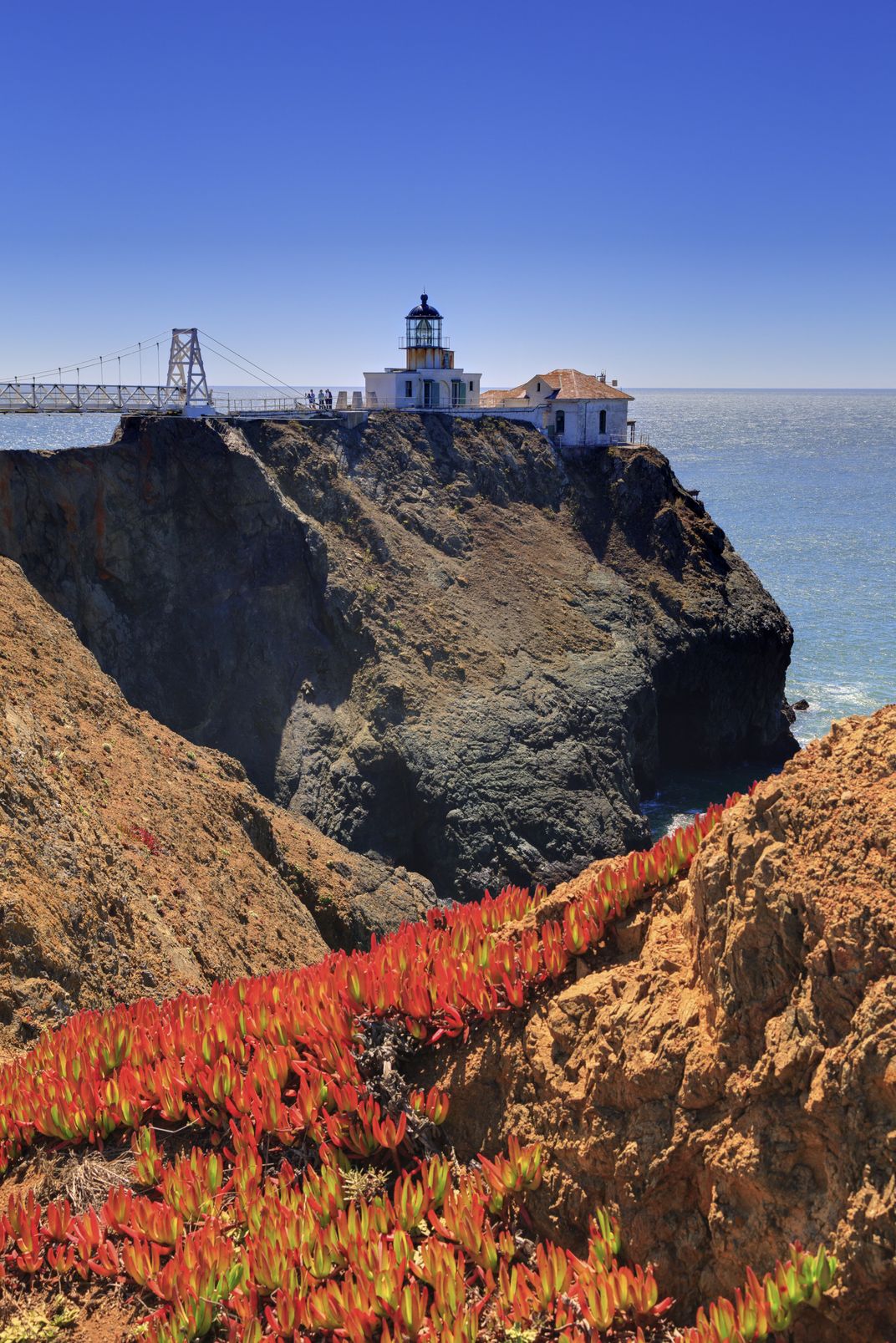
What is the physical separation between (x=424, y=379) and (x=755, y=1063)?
47.4 m

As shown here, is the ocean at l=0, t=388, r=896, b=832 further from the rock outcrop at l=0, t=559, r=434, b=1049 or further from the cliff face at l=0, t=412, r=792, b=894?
the rock outcrop at l=0, t=559, r=434, b=1049

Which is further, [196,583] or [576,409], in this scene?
[576,409]

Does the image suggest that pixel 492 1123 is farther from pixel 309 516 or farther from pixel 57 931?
pixel 309 516

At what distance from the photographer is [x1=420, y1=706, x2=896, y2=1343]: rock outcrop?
4.43 meters

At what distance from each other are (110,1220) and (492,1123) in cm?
201

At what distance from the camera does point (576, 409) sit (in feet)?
165

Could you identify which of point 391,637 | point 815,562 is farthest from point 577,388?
point 815,562

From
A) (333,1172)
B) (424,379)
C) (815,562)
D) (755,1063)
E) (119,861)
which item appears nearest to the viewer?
(755,1063)

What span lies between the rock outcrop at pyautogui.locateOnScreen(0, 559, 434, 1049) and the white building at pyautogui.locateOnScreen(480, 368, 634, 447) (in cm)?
2878

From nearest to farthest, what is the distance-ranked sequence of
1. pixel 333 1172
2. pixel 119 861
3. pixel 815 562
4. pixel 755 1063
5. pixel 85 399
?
1. pixel 755 1063
2. pixel 333 1172
3. pixel 119 861
4. pixel 85 399
5. pixel 815 562

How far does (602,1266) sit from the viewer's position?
4973 millimetres

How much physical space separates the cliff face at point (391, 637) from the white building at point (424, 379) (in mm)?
4676

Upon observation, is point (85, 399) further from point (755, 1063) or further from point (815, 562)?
point (815, 562)

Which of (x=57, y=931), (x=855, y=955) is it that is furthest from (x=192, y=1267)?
(x=57, y=931)
